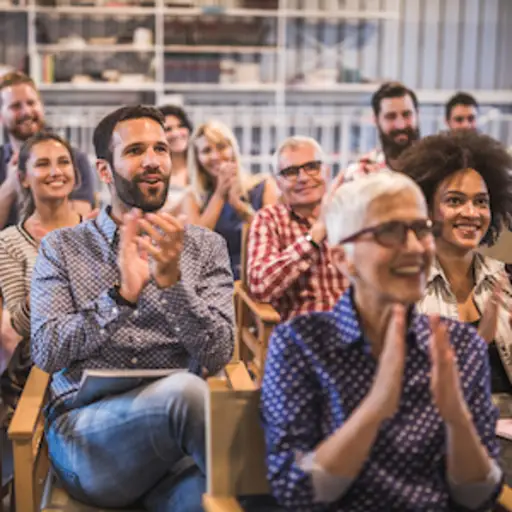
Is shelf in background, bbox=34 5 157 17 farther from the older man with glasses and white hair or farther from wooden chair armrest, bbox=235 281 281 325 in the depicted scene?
the older man with glasses and white hair

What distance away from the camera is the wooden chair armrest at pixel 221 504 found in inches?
54.6

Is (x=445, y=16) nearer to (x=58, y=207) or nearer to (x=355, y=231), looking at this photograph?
(x=58, y=207)

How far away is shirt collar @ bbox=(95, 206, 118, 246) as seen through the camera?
1.92 metres

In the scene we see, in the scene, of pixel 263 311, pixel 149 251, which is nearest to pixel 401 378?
pixel 149 251

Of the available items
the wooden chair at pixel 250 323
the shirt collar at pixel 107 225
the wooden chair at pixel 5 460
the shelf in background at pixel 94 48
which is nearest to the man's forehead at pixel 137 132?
the shirt collar at pixel 107 225

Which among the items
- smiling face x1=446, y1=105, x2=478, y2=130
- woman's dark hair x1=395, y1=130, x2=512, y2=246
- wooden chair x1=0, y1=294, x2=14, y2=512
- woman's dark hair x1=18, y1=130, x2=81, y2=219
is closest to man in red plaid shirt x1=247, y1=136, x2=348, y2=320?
woman's dark hair x1=395, y1=130, x2=512, y2=246

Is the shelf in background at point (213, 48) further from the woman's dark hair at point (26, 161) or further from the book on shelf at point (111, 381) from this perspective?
the book on shelf at point (111, 381)

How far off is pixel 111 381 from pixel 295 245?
1.12m

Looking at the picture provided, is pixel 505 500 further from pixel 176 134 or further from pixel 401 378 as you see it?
pixel 176 134

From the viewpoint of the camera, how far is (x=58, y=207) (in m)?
2.71

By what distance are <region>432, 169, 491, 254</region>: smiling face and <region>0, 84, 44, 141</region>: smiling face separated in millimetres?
2262

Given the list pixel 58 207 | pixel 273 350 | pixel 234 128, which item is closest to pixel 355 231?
pixel 273 350

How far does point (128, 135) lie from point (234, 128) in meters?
4.89

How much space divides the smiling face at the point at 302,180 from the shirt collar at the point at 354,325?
147 cm
